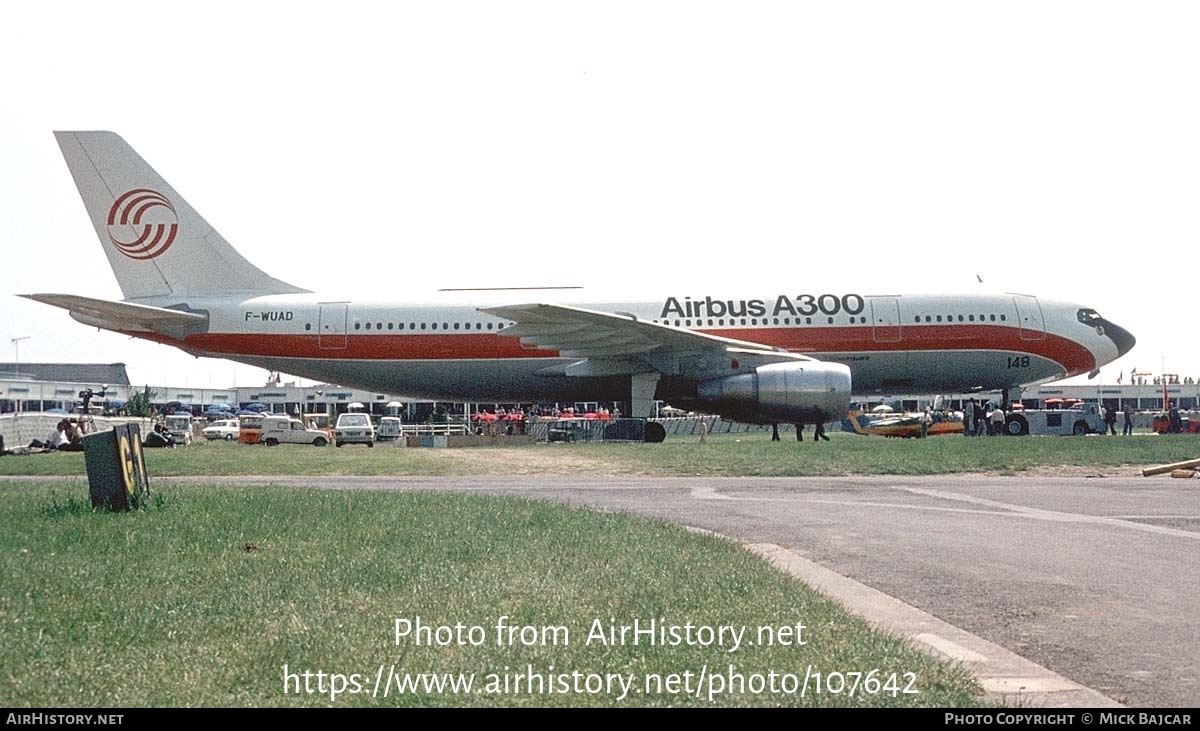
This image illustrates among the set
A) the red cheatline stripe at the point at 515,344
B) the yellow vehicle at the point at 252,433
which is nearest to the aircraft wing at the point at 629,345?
the red cheatline stripe at the point at 515,344

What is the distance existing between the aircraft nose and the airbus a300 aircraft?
0.06 meters

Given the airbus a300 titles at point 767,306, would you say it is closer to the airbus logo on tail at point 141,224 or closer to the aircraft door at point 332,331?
the aircraft door at point 332,331

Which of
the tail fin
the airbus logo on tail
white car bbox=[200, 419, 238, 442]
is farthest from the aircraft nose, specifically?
white car bbox=[200, 419, 238, 442]

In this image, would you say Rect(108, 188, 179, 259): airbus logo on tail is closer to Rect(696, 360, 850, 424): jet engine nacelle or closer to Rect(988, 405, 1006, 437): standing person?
Rect(696, 360, 850, 424): jet engine nacelle

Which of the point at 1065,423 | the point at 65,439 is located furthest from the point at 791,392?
the point at 1065,423

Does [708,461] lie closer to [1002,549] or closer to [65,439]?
[1002,549]

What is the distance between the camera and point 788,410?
80.7ft

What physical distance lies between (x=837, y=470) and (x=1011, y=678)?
13.0 meters

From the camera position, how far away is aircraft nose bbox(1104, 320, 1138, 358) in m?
29.8

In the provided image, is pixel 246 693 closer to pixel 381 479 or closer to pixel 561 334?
pixel 381 479

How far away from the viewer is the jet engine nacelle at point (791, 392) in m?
24.5

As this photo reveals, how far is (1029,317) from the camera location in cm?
2862

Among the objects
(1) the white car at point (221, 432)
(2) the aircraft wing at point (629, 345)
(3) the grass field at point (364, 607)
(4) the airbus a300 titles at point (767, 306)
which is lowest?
(1) the white car at point (221, 432)

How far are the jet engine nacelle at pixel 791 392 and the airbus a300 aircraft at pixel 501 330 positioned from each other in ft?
4.59
